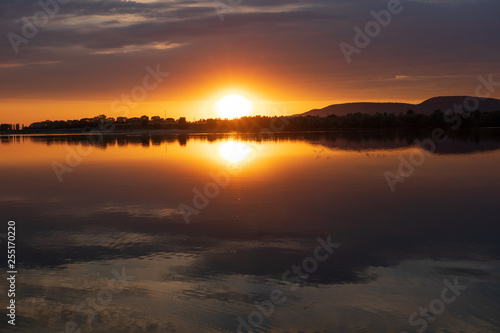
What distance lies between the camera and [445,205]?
20.7 m

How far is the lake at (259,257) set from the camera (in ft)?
32.8

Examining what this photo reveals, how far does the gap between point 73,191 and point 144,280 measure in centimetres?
1629

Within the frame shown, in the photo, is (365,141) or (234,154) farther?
(365,141)

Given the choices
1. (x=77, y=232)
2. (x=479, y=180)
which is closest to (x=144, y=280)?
(x=77, y=232)

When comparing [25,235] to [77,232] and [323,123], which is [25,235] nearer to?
[77,232]

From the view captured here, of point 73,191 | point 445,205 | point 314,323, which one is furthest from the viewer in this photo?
point 73,191

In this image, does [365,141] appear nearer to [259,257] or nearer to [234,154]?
[234,154]

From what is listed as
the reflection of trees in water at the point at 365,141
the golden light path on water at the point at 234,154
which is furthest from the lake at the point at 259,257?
the reflection of trees in water at the point at 365,141

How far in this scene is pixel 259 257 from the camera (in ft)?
44.7

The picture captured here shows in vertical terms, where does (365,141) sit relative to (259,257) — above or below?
above

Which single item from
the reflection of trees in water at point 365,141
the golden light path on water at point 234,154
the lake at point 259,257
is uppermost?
the reflection of trees in water at point 365,141

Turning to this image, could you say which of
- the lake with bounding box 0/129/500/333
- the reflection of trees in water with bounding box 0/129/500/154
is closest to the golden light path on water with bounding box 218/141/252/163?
the reflection of trees in water with bounding box 0/129/500/154

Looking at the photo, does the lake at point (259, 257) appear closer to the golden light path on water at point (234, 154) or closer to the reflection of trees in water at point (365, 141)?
the golden light path on water at point (234, 154)

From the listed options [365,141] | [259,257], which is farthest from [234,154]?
[259,257]
